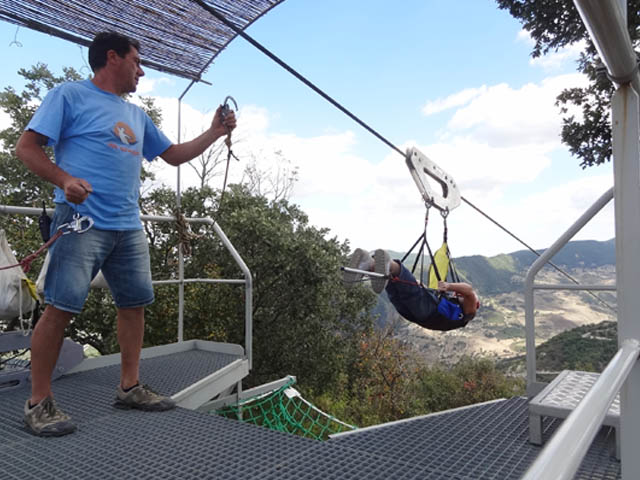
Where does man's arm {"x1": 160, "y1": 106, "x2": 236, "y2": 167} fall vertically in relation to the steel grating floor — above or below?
above

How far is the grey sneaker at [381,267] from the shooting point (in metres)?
2.28

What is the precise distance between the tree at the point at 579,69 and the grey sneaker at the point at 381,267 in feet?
17.2

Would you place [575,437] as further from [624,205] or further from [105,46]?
[105,46]

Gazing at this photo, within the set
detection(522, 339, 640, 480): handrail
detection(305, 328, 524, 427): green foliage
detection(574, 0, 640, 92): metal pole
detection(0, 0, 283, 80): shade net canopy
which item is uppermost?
detection(0, 0, 283, 80): shade net canopy

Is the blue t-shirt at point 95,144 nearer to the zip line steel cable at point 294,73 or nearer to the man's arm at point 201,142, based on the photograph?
the man's arm at point 201,142

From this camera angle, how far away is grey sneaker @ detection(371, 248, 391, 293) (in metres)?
2.28

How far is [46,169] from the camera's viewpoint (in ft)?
4.95

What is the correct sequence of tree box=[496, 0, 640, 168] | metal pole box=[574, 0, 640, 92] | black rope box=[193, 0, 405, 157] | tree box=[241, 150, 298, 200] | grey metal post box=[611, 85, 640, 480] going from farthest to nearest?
tree box=[241, 150, 298, 200] < tree box=[496, 0, 640, 168] < black rope box=[193, 0, 405, 157] < grey metal post box=[611, 85, 640, 480] < metal pole box=[574, 0, 640, 92]

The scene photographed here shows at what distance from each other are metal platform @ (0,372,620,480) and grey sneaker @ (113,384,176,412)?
0.13ft

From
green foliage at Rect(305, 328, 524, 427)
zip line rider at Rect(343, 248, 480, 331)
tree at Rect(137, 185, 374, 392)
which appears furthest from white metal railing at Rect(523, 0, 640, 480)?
green foliage at Rect(305, 328, 524, 427)

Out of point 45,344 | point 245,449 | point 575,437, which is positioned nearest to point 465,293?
point 245,449

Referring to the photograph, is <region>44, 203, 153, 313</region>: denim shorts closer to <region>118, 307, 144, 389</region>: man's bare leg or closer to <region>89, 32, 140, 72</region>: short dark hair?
<region>118, 307, 144, 389</region>: man's bare leg

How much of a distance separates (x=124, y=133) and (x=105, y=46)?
12.6 inches

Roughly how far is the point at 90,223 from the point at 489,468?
60.4 inches
